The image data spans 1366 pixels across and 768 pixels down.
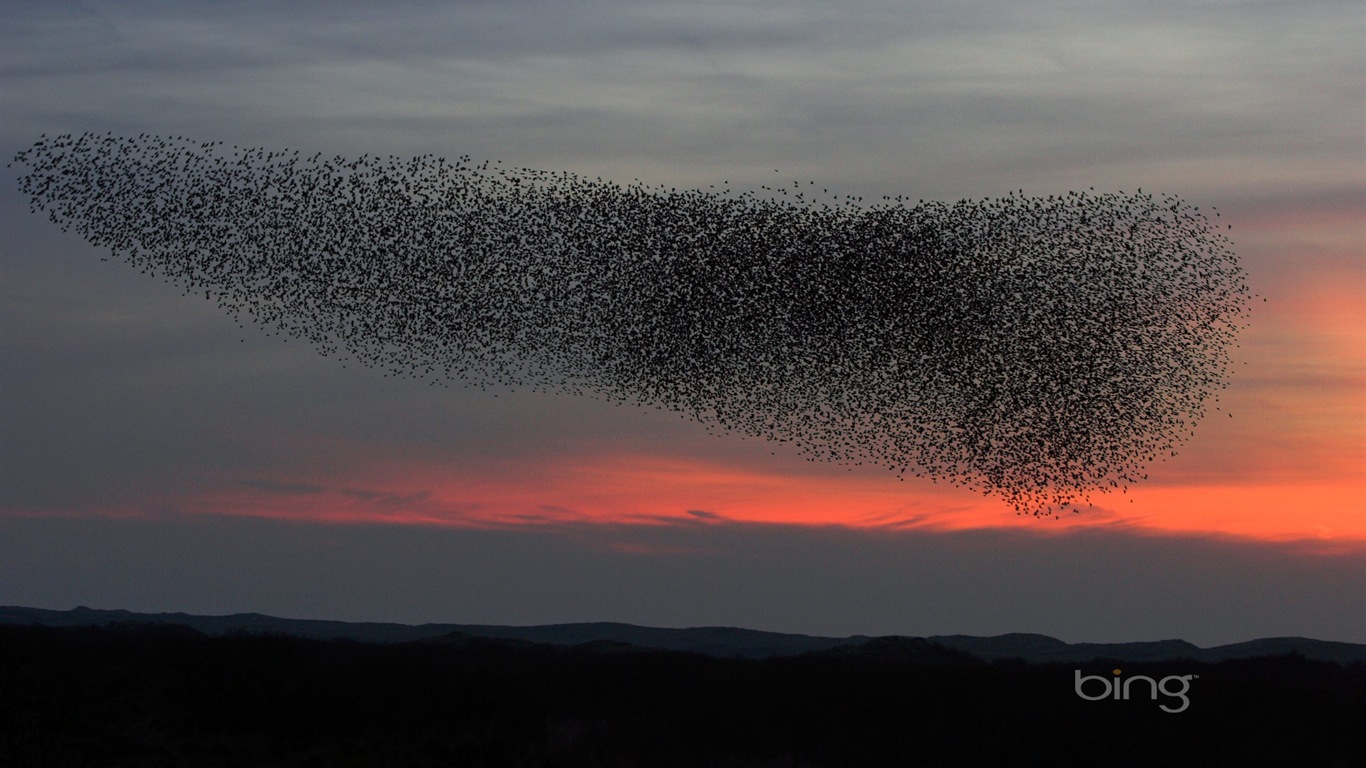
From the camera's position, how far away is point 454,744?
88.5 feet

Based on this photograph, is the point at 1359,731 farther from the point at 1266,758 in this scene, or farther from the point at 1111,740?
the point at 1111,740

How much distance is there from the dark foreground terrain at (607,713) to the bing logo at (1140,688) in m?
0.17

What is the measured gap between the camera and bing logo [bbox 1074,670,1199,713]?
3720 cm

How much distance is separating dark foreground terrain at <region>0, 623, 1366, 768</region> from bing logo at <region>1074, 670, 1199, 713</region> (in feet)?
0.55

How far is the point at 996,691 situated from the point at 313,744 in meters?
20.1

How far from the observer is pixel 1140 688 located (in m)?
39.7

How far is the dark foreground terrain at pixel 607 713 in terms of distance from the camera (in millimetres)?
26688

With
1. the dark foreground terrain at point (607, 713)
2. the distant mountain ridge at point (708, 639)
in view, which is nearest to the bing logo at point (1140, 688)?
the dark foreground terrain at point (607, 713)

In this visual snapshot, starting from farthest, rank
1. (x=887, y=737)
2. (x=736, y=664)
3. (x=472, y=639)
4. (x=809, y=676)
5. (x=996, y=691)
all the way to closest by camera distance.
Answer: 1. (x=472, y=639)
2. (x=736, y=664)
3. (x=809, y=676)
4. (x=996, y=691)
5. (x=887, y=737)

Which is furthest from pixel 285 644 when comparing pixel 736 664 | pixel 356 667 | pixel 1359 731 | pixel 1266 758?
pixel 1359 731

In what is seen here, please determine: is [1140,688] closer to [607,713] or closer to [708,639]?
[607,713]

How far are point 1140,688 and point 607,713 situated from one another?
1440 centimetres

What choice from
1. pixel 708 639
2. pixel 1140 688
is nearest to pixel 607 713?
pixel 1140 688

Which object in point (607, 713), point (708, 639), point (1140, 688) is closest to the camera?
point (607, 713)
